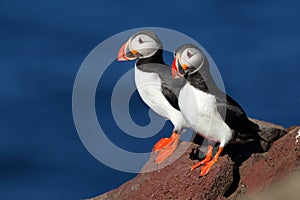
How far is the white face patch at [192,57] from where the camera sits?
10.0 m

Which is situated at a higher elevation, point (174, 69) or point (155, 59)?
point (155, 59)

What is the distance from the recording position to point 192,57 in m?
10.0

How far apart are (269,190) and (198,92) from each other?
1.44 meters

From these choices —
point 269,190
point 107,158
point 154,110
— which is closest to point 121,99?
A: point 107,158

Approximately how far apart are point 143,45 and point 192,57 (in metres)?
0.97

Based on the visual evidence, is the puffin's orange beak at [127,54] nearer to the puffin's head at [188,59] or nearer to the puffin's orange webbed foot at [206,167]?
the puffin's head at [188,59]

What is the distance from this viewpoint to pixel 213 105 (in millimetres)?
10164

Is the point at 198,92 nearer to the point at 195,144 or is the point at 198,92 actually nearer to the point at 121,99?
the point at 195,144

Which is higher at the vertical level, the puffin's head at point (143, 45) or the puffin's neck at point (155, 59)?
the puffin's head at point (143, 45)

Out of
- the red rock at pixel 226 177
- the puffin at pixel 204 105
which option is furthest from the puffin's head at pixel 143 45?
the red rock at pixel 226 177

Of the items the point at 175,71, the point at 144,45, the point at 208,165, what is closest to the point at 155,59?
the point at 144,45

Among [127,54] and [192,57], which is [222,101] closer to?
[192,57]

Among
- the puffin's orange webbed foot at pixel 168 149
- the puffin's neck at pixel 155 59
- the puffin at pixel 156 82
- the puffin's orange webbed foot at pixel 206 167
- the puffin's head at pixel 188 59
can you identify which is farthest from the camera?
the puffin's neck at pixel 155 59

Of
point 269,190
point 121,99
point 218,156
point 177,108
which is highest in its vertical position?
Result: point 121,99
